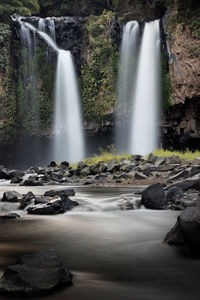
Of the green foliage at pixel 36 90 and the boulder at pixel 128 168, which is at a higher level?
the green foliage at pixel 36 90

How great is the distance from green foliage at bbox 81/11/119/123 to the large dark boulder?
18.4 meters

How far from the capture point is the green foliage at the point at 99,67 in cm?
2394

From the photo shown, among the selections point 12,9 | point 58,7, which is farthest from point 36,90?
point 58,7

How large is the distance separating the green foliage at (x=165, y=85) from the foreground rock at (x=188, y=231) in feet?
63.8

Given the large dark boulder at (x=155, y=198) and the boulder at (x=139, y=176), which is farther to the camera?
the boulder at (x=139, y=176)

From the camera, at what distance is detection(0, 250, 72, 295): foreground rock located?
176 centimetres

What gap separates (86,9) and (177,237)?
3121cm

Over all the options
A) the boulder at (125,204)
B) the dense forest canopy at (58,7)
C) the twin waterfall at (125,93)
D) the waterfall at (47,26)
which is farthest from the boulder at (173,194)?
the dense forest canopy at (58,7)

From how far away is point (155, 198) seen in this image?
5.31m

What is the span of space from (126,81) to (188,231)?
21655mm

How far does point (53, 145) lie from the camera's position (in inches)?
985

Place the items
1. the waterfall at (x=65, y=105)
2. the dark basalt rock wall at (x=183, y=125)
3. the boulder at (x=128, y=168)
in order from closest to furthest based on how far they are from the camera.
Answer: the boulder at (x=128, y=168) → the dark basalt rock wall at (x=183, y=125) → the waterfall at (x=65, y=105)

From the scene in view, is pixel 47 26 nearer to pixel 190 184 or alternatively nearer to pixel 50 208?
pixel 190 184

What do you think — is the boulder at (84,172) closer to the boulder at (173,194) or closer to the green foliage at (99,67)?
the boulder at (173,194)
